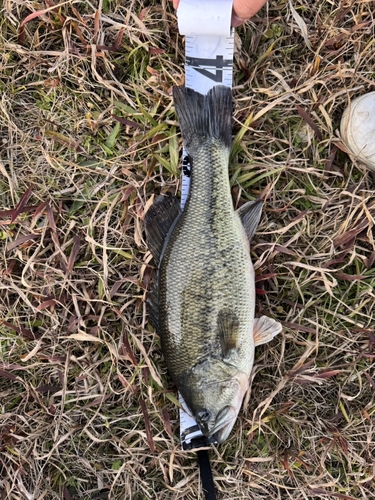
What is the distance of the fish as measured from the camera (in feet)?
7.53

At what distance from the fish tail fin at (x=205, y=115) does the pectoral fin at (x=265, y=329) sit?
952 mm

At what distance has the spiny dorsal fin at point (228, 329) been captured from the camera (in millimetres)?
2285

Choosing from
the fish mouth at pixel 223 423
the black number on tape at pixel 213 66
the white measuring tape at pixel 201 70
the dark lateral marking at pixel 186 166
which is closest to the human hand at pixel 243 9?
the white measuring tape at pixel 201 70

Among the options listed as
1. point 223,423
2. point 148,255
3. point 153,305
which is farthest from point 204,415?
point 148,255

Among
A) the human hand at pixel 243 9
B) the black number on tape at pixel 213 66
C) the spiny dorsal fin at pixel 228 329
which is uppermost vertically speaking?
the human hand at pixel 243 9

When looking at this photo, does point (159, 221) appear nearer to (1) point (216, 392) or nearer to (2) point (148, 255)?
(2) point (148, 255)

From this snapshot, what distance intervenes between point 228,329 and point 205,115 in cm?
112

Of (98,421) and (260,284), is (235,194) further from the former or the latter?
(98,421)

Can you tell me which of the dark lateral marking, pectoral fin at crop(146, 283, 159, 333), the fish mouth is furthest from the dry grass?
the fish mouth

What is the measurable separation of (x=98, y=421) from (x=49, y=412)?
291 mm

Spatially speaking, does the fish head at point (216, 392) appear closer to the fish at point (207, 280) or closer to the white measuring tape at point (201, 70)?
the fish at point (207, 280)

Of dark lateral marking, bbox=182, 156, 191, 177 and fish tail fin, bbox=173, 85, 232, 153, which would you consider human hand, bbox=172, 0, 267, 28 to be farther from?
dark lateral marking, bbox=182, 156, 191, 177

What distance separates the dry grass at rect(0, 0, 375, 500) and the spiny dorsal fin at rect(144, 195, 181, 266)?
172 millimetres

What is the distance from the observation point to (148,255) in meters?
2.56
